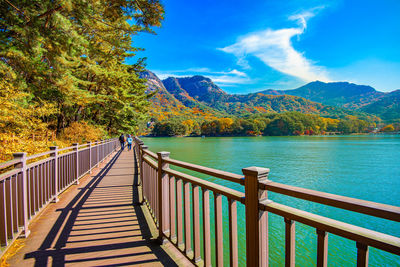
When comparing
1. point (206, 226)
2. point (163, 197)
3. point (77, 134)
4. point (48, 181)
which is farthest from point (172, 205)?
point (77, 134)

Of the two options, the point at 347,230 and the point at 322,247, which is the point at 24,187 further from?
the point at 347,230

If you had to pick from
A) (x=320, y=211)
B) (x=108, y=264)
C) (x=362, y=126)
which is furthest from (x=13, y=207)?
(x=362, y=126)

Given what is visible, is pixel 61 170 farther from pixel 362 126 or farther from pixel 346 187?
pixel 362 126

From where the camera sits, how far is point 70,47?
6.60m

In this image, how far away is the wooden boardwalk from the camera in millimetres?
2756

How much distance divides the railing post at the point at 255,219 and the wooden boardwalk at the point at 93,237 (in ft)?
4.37

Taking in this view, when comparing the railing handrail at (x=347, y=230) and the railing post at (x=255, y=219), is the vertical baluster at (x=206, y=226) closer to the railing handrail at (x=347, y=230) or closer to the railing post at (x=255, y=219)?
the railing post at (x=255, y=219)

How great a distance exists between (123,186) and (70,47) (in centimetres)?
434

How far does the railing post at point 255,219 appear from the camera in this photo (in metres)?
1.58

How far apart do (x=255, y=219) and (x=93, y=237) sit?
2.81 metres

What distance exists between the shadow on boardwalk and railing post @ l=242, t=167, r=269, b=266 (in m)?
1.39

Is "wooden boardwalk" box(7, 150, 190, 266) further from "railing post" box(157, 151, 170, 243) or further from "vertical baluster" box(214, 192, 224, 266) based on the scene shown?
"vertical baluster" box(214, 192, 224, 266)

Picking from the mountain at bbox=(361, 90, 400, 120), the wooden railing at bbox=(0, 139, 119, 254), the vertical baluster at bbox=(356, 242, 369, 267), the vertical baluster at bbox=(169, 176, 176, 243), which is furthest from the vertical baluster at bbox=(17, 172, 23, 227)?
the mountain at bbox=(361, 90, 400, 120)

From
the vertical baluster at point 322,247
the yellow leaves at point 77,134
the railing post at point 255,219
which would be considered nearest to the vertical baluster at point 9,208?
the railing post at point 255,219
